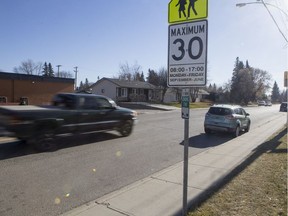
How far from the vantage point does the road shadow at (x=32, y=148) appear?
8.83m

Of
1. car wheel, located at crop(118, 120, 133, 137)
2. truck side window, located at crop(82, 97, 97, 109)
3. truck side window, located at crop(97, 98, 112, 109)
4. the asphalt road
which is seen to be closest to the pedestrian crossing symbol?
the asphalt road

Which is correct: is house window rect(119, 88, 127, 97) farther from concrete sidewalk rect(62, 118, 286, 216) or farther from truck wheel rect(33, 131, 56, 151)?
concrete sidewalk rect(62, 118, 286, 216)

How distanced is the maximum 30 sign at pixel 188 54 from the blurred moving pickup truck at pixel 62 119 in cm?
605

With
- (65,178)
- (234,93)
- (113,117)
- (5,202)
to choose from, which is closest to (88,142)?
(113,117)

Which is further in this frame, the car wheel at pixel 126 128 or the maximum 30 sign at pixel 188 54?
the car wheel at pixel 126 128

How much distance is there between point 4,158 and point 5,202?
11.1ft

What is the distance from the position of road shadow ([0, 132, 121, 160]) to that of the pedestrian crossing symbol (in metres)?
6.38

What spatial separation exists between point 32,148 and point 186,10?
24.1 feet

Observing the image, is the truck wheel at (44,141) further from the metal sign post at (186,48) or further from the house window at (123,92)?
the house window at (123,92)

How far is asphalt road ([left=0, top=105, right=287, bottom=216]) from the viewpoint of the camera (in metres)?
5.32

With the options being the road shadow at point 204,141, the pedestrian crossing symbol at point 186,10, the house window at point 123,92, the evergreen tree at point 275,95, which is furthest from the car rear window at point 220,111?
the evergreen tree at point 275,95

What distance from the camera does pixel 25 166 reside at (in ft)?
24.6

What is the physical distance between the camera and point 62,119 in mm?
9961

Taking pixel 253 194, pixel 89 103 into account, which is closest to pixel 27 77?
pixel 89 103
